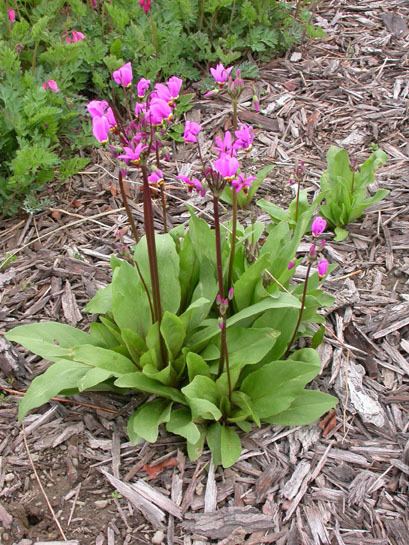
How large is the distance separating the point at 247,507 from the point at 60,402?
876 mm

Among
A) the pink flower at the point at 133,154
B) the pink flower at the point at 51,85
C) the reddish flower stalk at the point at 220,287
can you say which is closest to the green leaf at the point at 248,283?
the reddish flower stalk at the point at 220,287

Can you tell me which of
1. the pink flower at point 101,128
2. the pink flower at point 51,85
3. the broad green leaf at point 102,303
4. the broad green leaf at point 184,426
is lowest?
the broad green leaf at point 184,426

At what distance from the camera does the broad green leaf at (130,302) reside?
2586 millimetres

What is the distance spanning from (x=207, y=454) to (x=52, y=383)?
0.65 meters

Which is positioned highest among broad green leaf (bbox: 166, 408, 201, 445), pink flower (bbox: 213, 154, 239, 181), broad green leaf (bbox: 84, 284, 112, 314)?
pink flower (bbox: 213, 154, 239, 181)

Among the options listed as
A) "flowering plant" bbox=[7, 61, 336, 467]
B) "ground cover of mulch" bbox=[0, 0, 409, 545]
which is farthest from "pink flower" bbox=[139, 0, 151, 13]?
"flowering plant" bbox=[7, 61, 336, 467]

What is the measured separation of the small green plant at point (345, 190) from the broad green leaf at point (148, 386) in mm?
1393

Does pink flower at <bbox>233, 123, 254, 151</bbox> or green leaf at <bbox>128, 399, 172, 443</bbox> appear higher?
pink flower at <bbox>233, 123, 254, 151</bbox>

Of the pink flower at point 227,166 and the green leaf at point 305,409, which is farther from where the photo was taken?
the green leaf at point 305,409

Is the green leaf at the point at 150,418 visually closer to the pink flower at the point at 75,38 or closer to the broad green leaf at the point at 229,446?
the broad green leaf at the point at 229,446

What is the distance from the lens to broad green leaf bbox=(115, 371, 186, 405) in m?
2.42

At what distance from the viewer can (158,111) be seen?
6.72 feet

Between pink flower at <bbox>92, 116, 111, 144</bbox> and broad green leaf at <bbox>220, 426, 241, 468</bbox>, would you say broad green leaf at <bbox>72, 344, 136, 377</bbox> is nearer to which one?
broad green leaf at <bbox>220, 426, 241, 468</bbox>

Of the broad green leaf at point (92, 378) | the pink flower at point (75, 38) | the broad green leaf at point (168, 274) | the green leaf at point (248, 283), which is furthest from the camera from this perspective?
the pink flower at point (75, 38)
